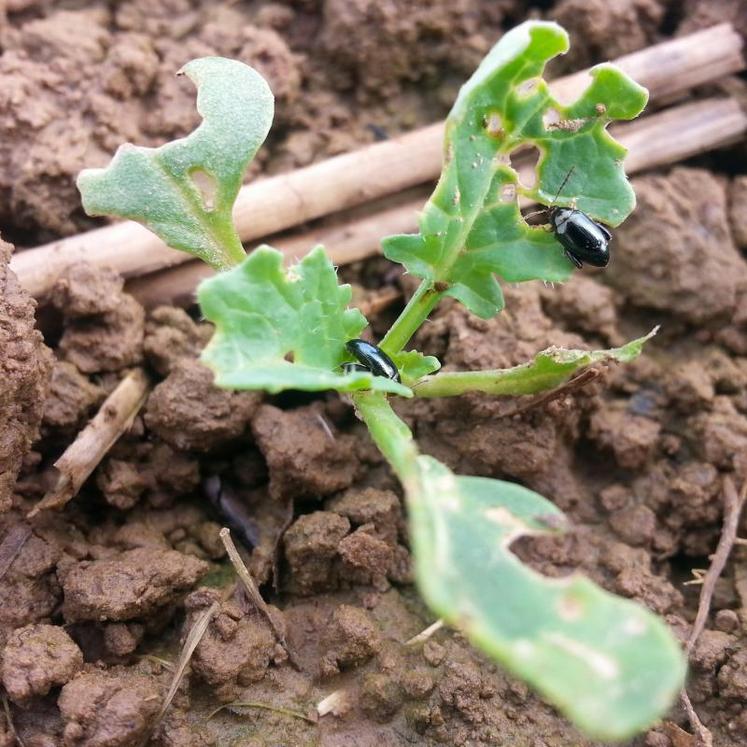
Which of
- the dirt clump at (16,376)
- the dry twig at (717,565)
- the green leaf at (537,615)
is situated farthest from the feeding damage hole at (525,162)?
the dirt clump at (16,376)

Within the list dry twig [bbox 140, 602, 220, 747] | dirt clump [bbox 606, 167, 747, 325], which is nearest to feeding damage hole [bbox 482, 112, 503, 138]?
dirt clump [bbox 606, 167, 747, 325]

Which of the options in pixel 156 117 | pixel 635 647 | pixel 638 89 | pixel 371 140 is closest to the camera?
pixel 635 647

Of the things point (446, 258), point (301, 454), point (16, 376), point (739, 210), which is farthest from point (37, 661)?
point (739, 210)

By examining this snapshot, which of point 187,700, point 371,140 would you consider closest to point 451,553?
point 187,700

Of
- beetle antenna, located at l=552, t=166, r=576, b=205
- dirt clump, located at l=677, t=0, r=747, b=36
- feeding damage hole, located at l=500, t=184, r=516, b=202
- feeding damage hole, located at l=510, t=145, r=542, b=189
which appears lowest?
feeding damage hole, located at l=510, t=145, r=542, b=189

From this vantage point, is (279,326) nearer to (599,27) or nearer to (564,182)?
(564,182)

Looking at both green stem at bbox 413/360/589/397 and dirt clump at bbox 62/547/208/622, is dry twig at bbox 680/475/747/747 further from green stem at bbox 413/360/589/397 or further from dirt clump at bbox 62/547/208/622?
dirt clump at bbox 62/547/208/622

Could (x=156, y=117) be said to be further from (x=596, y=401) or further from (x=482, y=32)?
(x=596, y=401)
